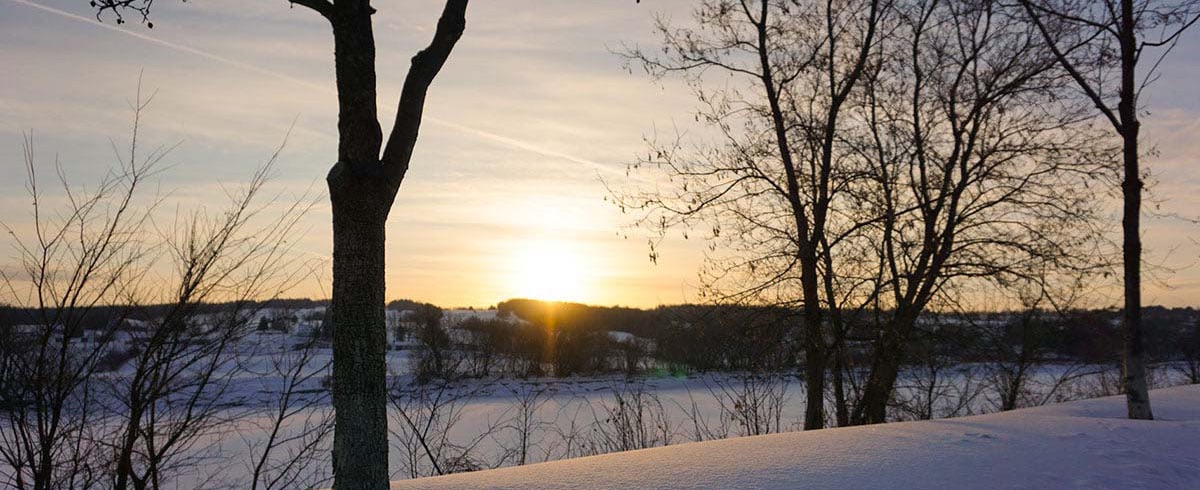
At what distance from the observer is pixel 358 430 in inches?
133

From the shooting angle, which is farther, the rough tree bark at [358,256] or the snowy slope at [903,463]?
the snowy slope at [903,463]

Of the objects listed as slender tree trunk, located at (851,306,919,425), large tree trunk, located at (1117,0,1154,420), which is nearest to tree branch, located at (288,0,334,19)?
large tree trunk, located at (1117,0,1154,420)

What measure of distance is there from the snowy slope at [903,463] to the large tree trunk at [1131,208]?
1819 millimetres

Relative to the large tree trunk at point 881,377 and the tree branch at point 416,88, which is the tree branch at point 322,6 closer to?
the tree branch at point 416,88

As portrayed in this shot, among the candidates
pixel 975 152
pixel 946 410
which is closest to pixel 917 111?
pixel 975 152

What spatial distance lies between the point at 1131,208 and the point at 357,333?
25.5 ft

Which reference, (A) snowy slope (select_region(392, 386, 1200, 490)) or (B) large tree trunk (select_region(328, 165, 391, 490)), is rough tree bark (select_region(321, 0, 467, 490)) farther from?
(A) snowy slope (select_region(392, 386, 1200, 490))

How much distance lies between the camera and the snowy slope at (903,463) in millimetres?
4008

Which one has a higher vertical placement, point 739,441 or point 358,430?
point 358,430

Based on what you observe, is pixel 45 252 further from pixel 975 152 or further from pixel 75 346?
pixel 975 152

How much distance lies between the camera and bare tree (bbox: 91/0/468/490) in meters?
3.35

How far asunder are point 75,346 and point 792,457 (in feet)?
15.1

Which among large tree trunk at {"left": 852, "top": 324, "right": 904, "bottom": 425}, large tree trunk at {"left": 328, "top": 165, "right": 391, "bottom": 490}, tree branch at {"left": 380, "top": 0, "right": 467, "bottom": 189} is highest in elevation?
tree branch at {"left": 380, "top": 0, "right": 467, "bottom": 189}

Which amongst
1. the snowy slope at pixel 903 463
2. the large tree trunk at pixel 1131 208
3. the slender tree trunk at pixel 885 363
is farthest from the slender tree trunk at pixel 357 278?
the slender tree trunk at pixel 885 363
